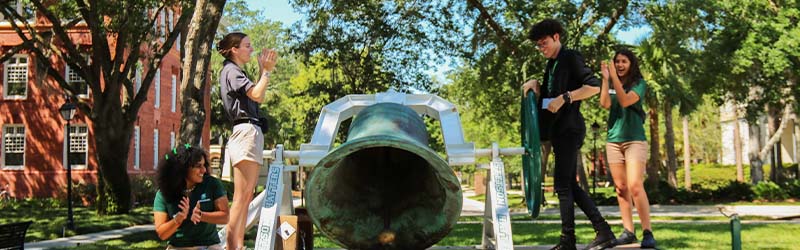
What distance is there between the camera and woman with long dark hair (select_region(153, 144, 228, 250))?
15.7ft

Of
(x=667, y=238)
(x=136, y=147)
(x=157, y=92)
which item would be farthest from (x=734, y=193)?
(x=157, y=92)

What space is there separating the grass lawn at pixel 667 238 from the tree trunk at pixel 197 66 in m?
2.22

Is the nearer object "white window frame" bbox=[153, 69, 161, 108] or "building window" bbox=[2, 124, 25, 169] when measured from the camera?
"building window" bbox=[2, 124, 25, 169]

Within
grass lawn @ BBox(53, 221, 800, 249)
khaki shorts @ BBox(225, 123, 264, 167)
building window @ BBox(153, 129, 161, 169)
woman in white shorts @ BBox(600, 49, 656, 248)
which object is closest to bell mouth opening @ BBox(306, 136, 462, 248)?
khaki shorts @ BBox(225, 123, 264, 167)

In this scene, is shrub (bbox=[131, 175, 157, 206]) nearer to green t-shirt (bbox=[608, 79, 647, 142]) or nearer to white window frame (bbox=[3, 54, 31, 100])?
white window frame (bbox=[3, 54, 31, 100])

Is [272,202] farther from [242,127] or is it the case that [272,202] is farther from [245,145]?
[242,127]

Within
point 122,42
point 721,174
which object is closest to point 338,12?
point 122,42

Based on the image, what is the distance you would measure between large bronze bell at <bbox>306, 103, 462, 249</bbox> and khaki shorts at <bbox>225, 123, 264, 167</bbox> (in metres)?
0.64

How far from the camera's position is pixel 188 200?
470cm

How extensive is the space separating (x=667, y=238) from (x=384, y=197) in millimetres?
7277

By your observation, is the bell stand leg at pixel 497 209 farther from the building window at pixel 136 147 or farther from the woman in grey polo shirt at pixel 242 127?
the building window at pixel 136 147

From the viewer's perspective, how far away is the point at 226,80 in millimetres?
5785

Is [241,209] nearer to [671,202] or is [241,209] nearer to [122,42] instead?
[122,42]

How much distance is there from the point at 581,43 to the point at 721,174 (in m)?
35.8
